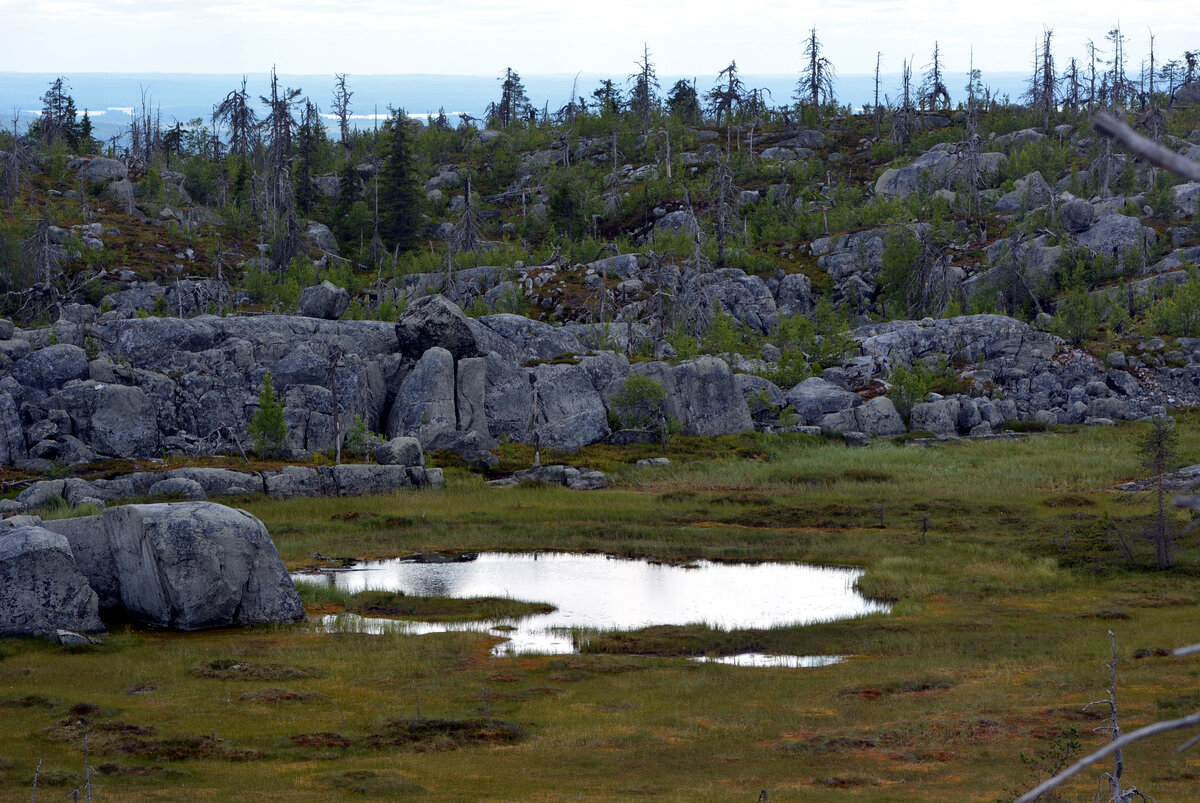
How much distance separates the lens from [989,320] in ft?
325

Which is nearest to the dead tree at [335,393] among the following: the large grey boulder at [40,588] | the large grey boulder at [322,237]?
the large grey boulder at [40,588]

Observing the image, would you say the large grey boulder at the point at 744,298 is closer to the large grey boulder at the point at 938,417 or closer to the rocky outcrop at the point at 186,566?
the large grey boulder at the point at 938,417

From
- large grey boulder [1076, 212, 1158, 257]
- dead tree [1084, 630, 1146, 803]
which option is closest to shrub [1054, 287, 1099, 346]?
large grey boulder [1076, 212, 1158, 257]

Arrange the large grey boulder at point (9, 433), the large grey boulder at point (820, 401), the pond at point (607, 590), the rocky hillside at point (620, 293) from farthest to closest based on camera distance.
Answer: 1. the large grey boulder at point (820, 401)
2. the rocky hillside at point (620, 293)
3. the large grey boulder at point (9, 433)
4. the pond at point (607, 590)

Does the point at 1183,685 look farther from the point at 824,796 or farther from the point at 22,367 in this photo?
the point at 22,367

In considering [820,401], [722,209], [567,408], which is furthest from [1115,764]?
[722,209]

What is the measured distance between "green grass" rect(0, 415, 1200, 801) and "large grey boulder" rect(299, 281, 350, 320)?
39406 millimetres

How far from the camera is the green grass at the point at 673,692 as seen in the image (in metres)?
23.7

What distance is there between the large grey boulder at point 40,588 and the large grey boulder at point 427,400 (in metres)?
41.5

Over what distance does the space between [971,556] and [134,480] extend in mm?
44020

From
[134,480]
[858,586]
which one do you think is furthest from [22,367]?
[858,586]

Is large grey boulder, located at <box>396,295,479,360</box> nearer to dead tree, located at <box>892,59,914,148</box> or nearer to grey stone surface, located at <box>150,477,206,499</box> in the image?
grey stone surface, located at <box>150,477,206,499</box>

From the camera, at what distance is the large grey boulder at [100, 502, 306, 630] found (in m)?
39.7

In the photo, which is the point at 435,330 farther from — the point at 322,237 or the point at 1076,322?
the point at 1076,322
